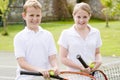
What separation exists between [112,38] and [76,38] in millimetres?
15028

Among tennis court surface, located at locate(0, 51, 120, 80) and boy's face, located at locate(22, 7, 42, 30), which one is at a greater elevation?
boy's face, located at locate(22, 7, 42, 30)

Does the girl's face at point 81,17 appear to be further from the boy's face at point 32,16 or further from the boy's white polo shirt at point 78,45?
the boy's face at point 32,16

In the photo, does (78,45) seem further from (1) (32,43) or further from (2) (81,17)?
(1) (32,43)

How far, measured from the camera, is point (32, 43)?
4.10m

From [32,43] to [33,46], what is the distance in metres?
0.03

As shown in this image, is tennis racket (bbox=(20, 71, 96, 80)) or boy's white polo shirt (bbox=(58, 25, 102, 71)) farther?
boy's white polo shirt (bbox=(58, 25, 102, 71))

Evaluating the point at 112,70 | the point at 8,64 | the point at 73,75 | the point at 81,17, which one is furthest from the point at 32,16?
the point at 8,64

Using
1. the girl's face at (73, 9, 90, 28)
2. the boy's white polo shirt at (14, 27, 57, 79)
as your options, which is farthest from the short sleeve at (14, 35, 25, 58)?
the girl's face at (73, 9, 90, 28)

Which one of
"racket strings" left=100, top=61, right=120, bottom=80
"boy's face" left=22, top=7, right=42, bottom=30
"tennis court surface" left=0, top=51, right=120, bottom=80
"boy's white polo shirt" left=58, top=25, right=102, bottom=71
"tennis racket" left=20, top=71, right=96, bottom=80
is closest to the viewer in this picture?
"tennis racket" left=20, top=71, right=96, bottom=80

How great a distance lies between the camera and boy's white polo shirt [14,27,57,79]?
409 centimetres

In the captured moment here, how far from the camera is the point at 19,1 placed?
107 feet

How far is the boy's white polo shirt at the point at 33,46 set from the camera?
4.09 meters

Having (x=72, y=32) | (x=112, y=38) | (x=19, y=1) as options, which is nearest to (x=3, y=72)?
(x=72, y=32)

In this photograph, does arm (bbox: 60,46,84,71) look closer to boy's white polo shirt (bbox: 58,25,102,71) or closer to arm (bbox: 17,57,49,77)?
boy's white polo shirt (bbox: 58,25,102,71)
